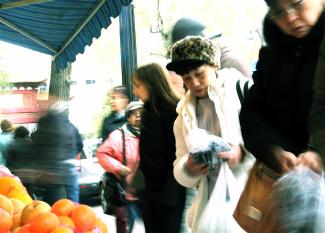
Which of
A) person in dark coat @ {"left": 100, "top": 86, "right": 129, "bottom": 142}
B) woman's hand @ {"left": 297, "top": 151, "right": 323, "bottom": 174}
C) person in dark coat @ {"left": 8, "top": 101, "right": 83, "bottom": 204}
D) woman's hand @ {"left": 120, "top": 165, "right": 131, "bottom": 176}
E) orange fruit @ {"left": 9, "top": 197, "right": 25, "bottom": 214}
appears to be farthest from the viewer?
person in dark coat @ {"left": 100, "top": 86, "right": 129, "bottom": 142}

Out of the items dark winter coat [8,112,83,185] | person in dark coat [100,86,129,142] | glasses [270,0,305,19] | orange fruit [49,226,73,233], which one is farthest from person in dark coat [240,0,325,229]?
person in dark coat [100,86,129,142]

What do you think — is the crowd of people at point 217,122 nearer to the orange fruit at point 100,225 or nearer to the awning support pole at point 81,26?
the orange fruit at point 100,225

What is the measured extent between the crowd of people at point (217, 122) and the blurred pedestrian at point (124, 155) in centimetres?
50

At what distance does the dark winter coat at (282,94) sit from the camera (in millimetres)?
1243

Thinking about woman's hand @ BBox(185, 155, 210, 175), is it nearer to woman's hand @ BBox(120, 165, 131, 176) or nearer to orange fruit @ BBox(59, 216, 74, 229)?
orange fruit @ BBox(59, 216, 74, 229)

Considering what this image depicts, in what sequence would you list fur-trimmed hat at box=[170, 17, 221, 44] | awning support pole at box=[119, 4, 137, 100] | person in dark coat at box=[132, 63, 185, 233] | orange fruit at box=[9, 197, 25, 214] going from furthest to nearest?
1. awning support pole at box=[119, 4, 137, 100]
2. fur-trimmed hat at box=[170, 17, 221, 44]
3. person in dark coat at box=[132, 63, 185, 233]
4. orange fruit at box=[9, 197, 25, 214]

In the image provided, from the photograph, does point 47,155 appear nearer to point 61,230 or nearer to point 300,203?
point 61,230

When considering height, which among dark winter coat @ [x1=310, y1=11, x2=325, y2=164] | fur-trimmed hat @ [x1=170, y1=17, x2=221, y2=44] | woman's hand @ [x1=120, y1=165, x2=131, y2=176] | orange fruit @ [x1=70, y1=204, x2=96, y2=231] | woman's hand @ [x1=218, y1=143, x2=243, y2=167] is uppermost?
fur-trimmed hat @ [x1=170, y1=17, x2=221, y2=44]

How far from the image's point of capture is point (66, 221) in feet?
5.58

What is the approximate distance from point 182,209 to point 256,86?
89 cm

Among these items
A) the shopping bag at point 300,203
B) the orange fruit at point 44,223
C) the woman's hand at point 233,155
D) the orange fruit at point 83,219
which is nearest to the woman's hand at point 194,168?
the woman's hand at point 233,155

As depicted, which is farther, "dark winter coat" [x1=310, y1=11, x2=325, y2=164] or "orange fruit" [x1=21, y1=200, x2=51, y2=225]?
"orange fruit" [x1=21, y1=200, x2=51, y2=225]

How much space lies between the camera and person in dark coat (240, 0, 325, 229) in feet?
3.91

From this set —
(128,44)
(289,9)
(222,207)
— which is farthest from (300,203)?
(128,44)
